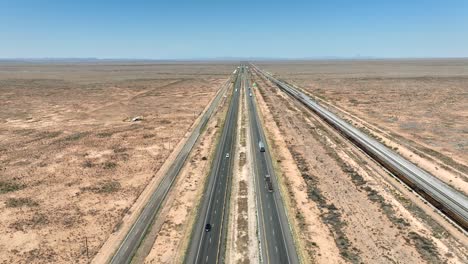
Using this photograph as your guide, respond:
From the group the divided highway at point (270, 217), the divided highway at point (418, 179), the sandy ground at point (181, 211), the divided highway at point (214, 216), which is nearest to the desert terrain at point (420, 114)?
the divided highway at point (418, 179)

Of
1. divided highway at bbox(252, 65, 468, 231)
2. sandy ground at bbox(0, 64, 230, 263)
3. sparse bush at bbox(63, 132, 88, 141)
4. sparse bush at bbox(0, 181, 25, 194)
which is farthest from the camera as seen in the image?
sparse bush at bbox(63, 132, 88, 141)

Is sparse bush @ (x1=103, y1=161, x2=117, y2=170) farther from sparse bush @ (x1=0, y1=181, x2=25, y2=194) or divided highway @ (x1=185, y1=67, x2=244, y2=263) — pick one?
divided highway @ (x1=185, y1=67, x2=244, y2=263)

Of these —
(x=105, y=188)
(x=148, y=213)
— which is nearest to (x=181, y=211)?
(x=148, y=213)

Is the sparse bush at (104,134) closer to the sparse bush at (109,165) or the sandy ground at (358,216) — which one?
the sparse bush at (109,165)

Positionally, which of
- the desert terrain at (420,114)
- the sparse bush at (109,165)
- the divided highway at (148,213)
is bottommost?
the divided highway at (148,213)

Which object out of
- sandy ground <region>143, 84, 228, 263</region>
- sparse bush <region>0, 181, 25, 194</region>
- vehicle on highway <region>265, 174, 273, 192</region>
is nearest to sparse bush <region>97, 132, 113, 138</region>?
sandy ground <region>143, 84, 228, 263</region>

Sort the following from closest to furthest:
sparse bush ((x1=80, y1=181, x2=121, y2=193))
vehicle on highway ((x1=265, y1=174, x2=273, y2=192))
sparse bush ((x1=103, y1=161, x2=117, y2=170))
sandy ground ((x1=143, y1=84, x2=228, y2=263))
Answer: sandy ground ((x1=143, y1=84, x2=228, y2=263)) → vehicle on highway ((x1=265, y1=174, x2=273, y2=192)) → sparse bush ((x1=80, y1=181, x2=121, y2=193)) → sparse bush ((x1=103, y1=161, x2=117, y2=170))

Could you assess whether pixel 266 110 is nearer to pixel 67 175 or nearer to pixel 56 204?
pixel 67 175
